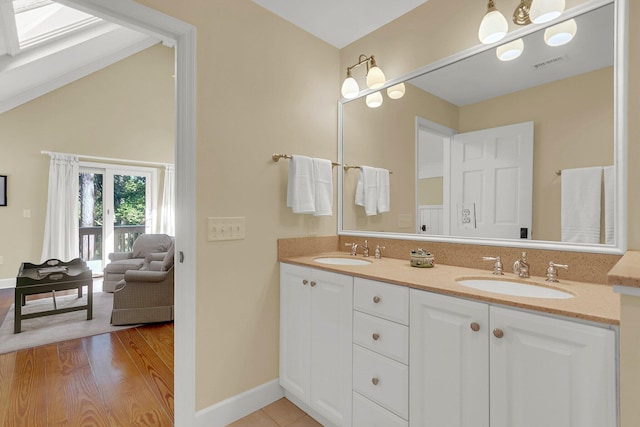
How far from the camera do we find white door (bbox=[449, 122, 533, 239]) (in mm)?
1433

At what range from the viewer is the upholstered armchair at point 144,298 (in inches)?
118

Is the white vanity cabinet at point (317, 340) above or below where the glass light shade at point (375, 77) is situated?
below

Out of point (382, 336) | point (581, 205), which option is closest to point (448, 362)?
point (382, 336)

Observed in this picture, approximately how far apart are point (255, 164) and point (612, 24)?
1.72 m

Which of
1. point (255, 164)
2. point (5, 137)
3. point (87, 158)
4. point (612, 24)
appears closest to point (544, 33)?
point (612, 24)

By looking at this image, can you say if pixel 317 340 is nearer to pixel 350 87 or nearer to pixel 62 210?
pixel 350 87

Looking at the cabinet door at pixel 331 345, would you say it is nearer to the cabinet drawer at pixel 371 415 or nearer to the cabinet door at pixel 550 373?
the cabinet drawer at pixel 371 415

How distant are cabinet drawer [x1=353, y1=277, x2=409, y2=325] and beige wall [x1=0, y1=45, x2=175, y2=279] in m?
5.49

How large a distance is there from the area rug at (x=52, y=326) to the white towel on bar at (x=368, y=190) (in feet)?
8.79

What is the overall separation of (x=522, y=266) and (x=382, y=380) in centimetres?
80

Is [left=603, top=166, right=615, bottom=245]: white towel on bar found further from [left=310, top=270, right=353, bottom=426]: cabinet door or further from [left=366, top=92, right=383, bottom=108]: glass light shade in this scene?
[left=366, top=92, right=383, bottom=108]: glass light shade

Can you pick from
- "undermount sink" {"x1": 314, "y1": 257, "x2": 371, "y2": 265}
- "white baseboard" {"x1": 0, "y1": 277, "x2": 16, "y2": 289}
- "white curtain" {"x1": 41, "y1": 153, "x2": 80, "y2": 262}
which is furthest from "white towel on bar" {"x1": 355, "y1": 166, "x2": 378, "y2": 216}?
"white baseboard" {"x1": 0, "y1": 277, "x2": 16, "y2": 289}

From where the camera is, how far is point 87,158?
5000mm

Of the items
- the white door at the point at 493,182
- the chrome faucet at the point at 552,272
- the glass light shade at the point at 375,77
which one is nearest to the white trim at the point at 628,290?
the chrome faucet at the point at 552,272
